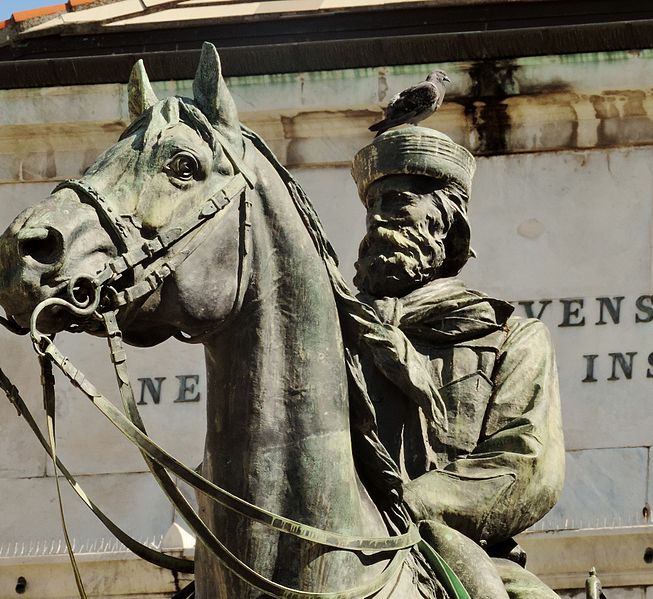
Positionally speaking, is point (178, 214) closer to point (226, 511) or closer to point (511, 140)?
point (226, 511)

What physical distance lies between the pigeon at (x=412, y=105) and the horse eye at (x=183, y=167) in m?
1.78

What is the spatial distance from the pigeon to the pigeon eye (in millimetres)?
1776

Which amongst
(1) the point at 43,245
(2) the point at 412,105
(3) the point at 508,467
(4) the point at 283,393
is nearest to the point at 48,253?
(1) the point at 43,245

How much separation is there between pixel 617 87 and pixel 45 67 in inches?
125

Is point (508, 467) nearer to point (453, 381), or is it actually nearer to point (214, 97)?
point (453, 381)

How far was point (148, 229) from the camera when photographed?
6680 millimetres

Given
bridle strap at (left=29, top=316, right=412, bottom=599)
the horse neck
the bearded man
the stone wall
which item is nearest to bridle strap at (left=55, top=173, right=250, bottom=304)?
bridle strap at (left=29, top=316, right=412, bottom=599)

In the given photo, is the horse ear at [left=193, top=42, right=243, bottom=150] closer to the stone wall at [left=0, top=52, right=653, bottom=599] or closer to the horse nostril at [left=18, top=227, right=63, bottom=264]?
the horse nostril at [left=18, top=227, right=63, bottom=264]

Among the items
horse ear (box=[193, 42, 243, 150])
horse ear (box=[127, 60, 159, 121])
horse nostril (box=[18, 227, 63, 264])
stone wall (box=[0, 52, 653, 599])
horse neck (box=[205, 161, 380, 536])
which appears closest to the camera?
horse nostril (box=[18, 227, 63, 264])

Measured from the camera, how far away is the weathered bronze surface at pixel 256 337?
21.7ft

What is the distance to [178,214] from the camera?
22.1ft

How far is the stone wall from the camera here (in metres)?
14.4

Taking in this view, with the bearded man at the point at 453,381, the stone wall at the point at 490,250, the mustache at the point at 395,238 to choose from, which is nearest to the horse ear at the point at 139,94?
the bearded man at the point at 453,381

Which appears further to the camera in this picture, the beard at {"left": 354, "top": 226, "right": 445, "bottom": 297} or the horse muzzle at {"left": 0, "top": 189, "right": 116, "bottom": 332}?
the beard at {"left": 354, "top": 226, "right": 445, "bottom": 297}
